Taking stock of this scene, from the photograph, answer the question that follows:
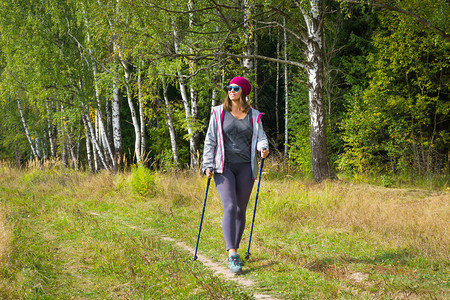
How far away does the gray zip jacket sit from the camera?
512 cm

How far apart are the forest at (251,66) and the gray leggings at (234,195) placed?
17.8 ft

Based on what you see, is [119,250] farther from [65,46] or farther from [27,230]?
[65,46]

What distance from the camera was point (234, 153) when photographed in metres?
5.13

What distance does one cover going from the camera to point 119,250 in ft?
18.6

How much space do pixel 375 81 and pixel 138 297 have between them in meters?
15.5

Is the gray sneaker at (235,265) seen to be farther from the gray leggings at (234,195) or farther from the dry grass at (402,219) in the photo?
the dry grass at (402,219)

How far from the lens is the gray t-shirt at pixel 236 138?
5.13m

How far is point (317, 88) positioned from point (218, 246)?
653cm

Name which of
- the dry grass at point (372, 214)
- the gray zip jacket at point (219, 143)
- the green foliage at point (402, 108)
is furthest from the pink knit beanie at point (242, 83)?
the green foliage at point (402, 108)

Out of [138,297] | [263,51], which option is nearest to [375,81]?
[263,51]

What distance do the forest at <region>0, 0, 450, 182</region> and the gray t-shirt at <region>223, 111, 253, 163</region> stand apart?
16.7 ft

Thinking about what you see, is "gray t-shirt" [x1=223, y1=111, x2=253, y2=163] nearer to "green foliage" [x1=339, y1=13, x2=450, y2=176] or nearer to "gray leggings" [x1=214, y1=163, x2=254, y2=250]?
"gray leggings" [x1=214, y1=163, x2=254, y2=250]

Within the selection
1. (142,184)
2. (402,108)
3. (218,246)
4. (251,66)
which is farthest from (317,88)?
(218,246)

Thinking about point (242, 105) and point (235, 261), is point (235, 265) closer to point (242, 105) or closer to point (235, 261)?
point (235, 261)
